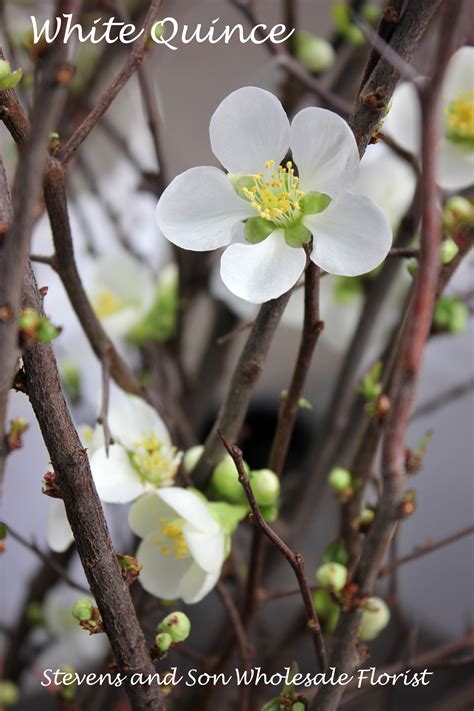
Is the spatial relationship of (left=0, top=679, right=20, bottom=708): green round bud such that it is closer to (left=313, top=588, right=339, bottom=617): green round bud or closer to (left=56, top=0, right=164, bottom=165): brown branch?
(left=313, top=588, right=339, bottom=617): green round bud

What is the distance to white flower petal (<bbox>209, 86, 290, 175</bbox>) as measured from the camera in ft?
1.30

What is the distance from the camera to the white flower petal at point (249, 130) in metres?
0.40

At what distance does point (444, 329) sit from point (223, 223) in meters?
0.26

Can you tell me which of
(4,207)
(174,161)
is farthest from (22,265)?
(174,161)

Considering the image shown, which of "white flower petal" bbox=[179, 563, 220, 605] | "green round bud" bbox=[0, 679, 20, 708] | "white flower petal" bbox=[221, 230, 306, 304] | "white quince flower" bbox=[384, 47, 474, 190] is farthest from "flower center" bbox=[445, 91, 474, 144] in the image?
"green round bud" bbox=[0, 679, 20, 708]

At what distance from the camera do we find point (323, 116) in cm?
38

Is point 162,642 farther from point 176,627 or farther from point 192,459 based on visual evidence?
point 192,459

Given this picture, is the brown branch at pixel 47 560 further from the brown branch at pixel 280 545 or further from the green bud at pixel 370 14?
the green bud at pixel 370 14

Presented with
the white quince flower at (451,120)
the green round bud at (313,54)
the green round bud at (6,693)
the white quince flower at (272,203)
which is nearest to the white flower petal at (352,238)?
the white quince flower at (272,203)

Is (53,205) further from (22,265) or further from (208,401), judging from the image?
(208,401)

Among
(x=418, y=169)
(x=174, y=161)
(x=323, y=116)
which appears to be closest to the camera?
(x=323, y=116)

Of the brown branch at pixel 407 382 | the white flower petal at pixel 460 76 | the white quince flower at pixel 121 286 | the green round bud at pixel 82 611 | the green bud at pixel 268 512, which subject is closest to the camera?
the brown branch at pixel 407 382

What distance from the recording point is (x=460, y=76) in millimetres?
625

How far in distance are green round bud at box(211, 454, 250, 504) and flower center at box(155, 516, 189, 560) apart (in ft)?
0.10
